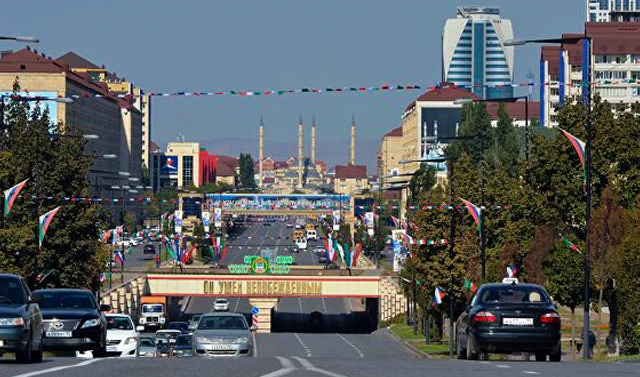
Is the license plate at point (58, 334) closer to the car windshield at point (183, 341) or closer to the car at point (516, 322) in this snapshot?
the car at point (516, 322)

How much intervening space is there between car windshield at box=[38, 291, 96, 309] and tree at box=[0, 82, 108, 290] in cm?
2797

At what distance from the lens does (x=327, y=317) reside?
447 ft

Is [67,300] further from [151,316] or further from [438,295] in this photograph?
[151,316]

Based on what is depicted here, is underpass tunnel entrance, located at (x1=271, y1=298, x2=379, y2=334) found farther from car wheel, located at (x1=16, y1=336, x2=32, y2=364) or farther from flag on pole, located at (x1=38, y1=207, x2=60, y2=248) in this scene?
car wheel, located at (x1=16, y1=336, x2=32, y2=364)

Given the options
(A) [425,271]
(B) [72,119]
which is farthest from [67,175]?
(B) [72,119]

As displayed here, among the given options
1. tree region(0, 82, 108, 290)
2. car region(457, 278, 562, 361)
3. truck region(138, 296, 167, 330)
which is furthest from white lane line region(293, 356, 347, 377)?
truck region(138, 296, 167, 330)

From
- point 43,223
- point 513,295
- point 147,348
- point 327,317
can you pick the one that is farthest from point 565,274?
point 327,317

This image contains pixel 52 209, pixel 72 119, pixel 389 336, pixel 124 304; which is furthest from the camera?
pixel 72 119

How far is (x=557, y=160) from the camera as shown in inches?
2071

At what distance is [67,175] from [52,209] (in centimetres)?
246

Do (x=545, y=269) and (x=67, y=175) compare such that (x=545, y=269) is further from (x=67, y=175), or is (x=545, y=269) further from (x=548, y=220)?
(x=67, y=175)

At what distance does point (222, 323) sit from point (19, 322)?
42.8 feet

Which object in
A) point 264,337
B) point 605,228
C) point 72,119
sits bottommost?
point 264,337

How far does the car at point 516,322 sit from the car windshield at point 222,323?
30.0 feet
